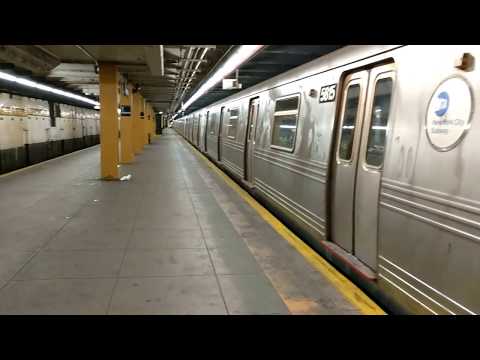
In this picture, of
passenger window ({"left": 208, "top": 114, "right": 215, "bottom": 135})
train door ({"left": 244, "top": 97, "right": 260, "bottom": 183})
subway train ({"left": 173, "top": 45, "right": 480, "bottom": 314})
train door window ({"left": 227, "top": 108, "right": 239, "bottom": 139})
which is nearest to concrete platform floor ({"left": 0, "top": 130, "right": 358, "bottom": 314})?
subway train ({"left": 173, "top": 45, "right": 480, "bottom": 314})

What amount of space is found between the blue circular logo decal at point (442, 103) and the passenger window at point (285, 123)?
3448 millimetres

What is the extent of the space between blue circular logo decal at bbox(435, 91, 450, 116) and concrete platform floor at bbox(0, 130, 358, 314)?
69.7 inches

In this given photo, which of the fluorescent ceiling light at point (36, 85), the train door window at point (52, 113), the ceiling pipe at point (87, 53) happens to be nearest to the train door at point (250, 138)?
the ceiling pipe at point (87, 53)

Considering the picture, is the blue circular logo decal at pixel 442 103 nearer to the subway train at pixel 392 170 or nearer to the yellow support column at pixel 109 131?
the subway train at pixel 392 170

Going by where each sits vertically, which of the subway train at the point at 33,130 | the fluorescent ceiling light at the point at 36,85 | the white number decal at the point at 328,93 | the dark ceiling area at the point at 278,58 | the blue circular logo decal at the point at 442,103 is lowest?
the subway train at the point at 33,130

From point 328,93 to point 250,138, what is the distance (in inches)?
202

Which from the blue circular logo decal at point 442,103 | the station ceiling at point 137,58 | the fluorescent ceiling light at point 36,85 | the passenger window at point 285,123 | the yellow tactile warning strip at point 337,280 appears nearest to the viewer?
the blue circular logo decal at point 442,103

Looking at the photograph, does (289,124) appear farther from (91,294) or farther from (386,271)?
(91,294)

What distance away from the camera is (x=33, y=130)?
15.0m

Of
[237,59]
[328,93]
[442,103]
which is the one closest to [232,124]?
[237,59]

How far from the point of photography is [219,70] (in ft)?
32.7

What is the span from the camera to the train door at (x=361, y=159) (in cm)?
398

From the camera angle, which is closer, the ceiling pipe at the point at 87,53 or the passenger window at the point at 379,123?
the passenger window at the point at 379,123
